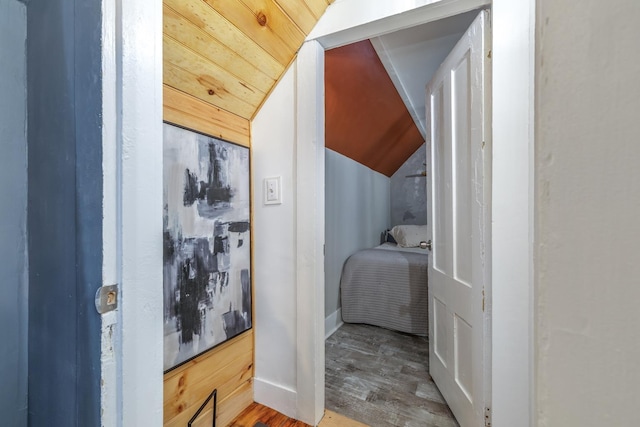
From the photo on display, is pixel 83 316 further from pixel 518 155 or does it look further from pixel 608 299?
pixel 518 155

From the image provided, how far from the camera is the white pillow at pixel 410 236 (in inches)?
125

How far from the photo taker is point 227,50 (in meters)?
1.01

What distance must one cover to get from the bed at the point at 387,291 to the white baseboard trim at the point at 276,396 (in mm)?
1253

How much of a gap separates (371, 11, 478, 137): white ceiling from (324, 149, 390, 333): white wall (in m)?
0.85

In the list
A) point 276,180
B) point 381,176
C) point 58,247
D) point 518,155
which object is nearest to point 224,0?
point 276,180

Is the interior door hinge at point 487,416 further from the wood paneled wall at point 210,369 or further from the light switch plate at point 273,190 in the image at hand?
the light switch plate at point 273,190

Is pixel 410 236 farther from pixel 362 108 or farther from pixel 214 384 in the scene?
pixel 214 384

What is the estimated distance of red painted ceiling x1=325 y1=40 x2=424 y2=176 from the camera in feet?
5.43

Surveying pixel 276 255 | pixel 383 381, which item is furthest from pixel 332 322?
pixel 276 255

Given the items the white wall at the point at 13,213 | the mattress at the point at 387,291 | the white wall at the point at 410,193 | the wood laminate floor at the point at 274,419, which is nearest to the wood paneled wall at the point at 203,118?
the white wall at the point at 13,213

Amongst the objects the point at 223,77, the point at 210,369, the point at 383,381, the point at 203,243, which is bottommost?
the point at 383,381

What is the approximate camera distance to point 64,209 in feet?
1.62

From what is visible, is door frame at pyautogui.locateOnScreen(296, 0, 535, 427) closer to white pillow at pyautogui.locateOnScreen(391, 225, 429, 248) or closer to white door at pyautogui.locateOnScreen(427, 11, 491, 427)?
white door at pyautogui.locateOnScreen(427, 11, 491, 427)

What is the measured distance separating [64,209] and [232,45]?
33.8 inches
